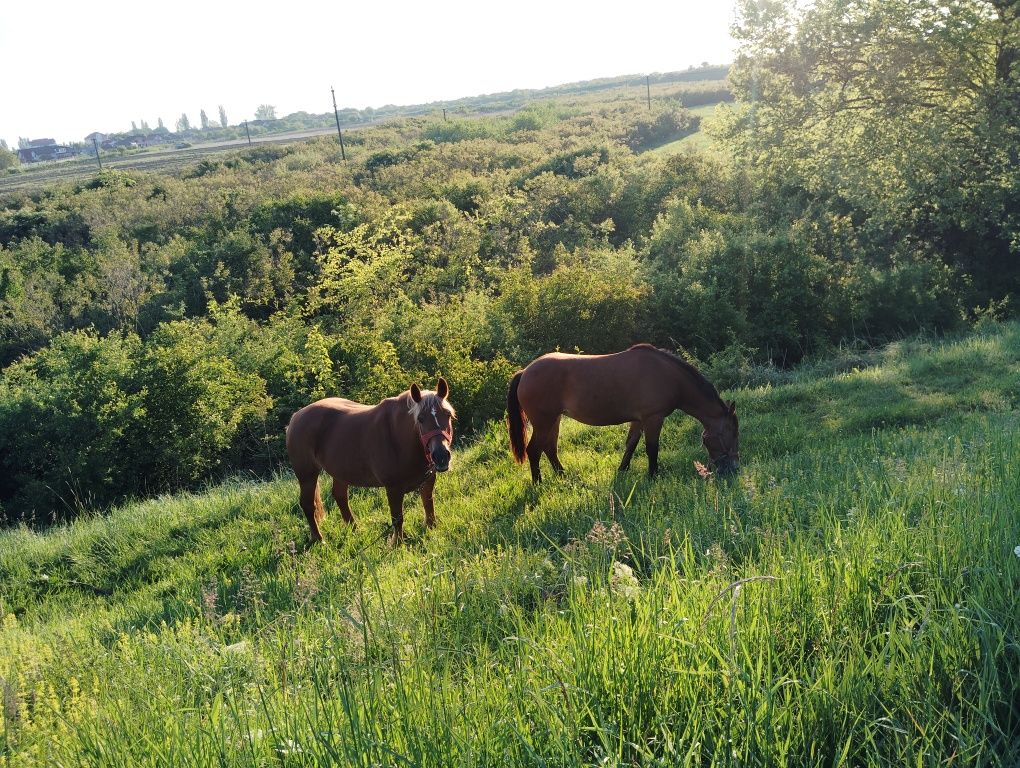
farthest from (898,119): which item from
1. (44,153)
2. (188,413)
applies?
(44,153)

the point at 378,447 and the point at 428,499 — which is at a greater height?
the point at 378,447

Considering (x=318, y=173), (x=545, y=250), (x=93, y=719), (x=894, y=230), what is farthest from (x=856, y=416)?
(x=318, y=173)

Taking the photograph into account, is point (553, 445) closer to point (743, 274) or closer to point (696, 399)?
point (696, 399)

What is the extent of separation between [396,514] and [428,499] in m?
0.43

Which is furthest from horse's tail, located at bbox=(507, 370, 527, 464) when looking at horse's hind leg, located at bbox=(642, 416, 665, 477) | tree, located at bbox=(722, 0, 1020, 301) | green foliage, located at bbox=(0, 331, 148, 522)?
tree, located at bbox=(722, 0, 1020, 301)

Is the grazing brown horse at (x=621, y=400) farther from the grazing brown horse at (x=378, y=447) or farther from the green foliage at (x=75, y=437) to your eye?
the green foliage at (x=75, y=437)

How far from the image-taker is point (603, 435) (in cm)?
1105

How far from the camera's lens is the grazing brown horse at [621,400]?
830 cm

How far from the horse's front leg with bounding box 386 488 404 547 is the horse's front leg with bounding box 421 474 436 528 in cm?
27

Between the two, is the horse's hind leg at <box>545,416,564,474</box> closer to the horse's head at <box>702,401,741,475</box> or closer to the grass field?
the horse's head at <box>702,401,741,475</box>

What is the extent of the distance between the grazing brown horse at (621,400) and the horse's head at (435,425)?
234 centimetres

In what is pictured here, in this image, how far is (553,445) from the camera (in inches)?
364

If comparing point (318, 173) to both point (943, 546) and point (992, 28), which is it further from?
point (943, 546)

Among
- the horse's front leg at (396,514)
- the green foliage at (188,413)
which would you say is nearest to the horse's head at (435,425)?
the horse's front leg at (396,514)
